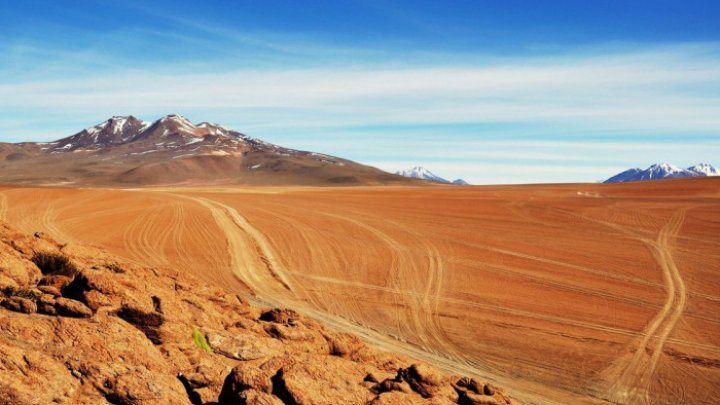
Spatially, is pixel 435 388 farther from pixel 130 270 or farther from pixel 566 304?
pixel 566 304

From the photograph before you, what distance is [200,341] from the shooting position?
8867 millimetres

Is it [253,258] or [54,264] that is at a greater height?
[54,264]

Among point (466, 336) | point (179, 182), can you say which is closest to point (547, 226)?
point (466, 336)

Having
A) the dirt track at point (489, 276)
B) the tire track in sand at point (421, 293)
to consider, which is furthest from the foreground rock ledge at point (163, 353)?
the dirt track at point (489, 276)

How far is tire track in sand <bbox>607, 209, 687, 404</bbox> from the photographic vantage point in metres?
12.2

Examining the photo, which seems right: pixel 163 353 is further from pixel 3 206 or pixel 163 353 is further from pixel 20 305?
pixel 3 206

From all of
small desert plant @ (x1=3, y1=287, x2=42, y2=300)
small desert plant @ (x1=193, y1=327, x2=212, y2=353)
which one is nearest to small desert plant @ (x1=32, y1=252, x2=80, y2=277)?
small desert plant @ (x1=3, y1=287, x2=42, y2=300)

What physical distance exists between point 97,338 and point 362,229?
24339mm

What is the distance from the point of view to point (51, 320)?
7352mm

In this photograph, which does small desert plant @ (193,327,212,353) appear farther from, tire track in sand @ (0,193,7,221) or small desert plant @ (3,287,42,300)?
tire track in sand @ (0,193,7,221)

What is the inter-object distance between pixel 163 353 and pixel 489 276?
15145mm

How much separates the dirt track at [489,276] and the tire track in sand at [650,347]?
0.05 metres

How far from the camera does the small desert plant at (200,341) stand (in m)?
8.74

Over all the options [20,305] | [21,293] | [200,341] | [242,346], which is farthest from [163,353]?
[21,293]
